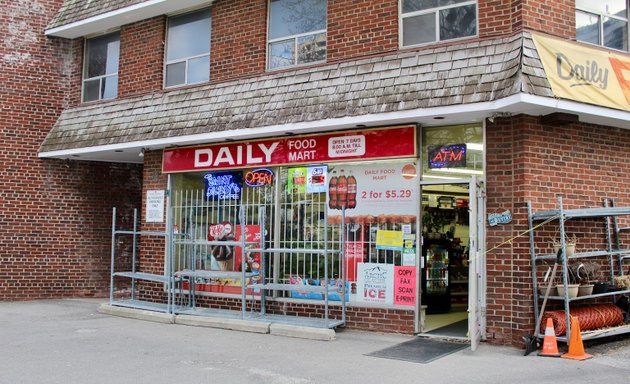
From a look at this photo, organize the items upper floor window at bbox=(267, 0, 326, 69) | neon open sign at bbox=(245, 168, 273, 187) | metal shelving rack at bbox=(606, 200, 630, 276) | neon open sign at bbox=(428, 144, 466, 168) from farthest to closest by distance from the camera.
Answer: neon open sign at bbox=(245, 168, 273, 187) → upper floor window at bbox=(267, 0, 326, 69) → metal shelving rack at bbox=(606, 200, 630, 276) → neon open sign at bbox=(428, 144, 466, 168)

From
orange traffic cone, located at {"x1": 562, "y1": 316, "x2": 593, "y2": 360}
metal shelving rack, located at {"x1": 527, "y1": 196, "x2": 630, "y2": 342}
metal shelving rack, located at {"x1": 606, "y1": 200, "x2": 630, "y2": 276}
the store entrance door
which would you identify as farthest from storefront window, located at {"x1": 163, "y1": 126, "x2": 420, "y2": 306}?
metal shelving rack, located at {"x1": 606, "y1": 200, "x2": 630, "y2": 276}

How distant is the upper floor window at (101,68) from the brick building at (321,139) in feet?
0.15

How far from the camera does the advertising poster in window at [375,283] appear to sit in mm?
9344

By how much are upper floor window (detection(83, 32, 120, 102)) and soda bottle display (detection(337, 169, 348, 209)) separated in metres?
6.17

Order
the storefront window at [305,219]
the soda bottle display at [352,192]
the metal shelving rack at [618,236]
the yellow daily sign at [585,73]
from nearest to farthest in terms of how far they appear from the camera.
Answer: the yellow daily sign at [585,73] < the metal shelving rack at [618,236] < the storefront window at [305,219] < the soda bottle display at [352,192]

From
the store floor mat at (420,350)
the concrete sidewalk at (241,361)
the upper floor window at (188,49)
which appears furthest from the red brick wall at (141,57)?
the store floor mat at (420,350)

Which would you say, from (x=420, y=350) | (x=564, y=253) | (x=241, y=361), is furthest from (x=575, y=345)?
(x=241, y=361)

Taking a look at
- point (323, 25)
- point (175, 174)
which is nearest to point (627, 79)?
point (323, 25)

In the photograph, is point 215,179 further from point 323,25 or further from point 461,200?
point 461,200

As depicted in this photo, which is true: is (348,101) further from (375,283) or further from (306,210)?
(375,283)

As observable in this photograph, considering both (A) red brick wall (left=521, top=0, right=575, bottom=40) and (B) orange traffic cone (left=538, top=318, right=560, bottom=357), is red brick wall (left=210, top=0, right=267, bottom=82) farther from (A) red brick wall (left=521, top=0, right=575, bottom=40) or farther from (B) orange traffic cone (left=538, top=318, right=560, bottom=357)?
(B) orange traffic cone (left=538, top=318, right=560, bottom=357)

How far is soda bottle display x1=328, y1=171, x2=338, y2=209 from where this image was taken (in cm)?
998

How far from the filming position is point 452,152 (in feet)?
29.4

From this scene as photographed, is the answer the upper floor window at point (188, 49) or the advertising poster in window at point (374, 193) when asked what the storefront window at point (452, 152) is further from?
the upper floor window at point (188, 49)
